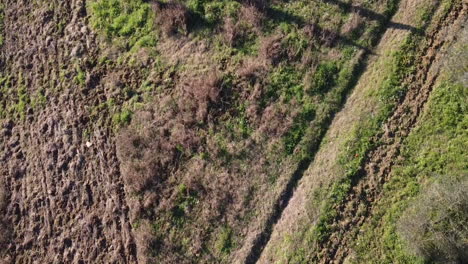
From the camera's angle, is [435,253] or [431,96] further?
[431,96]

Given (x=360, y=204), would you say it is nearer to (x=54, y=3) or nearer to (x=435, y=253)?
(x=435, y=253)

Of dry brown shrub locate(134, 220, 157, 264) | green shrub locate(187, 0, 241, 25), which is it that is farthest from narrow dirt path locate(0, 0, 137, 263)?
green shrub locate(187, 0, 241, 25)

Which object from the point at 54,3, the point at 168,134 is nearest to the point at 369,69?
the point at 168,134

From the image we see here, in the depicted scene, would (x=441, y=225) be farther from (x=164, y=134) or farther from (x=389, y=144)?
(x=164, y=134)

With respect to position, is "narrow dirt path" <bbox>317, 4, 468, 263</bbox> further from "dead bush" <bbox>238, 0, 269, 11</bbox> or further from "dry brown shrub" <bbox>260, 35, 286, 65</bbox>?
"dead bush" <bbox>238, 0, 269, 11</bbox>

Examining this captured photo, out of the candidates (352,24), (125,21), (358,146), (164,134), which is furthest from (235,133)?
(125,21)

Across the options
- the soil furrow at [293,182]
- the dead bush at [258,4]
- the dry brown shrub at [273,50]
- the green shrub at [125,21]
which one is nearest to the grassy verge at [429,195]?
the soil furrow at [293,182]

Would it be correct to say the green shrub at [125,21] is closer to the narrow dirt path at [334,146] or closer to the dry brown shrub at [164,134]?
the dry brown shrub at [164,134]
